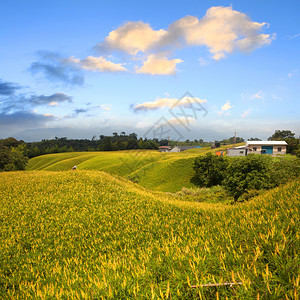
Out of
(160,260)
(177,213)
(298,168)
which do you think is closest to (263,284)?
(160,260)

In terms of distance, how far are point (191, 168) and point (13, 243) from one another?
47.2m

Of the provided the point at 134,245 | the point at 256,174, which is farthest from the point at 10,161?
the point at 256,174

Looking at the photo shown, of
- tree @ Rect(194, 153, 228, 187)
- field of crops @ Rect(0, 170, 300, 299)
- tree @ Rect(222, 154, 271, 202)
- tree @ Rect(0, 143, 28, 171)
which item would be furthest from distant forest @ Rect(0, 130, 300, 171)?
field of crops @ Rect(0, 170, 300, 299)

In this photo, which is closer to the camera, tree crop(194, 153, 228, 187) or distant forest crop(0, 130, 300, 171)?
tree crop(194, 153, 228, 187)

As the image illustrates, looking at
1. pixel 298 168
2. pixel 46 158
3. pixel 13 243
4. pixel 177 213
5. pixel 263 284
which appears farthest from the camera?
pixel 46 158

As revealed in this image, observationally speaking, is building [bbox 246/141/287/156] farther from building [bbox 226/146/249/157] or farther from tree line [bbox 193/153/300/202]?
tree line [bbox 193/153/300/202]

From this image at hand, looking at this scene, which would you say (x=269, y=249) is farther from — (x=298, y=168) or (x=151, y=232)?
(x=298, y=168)

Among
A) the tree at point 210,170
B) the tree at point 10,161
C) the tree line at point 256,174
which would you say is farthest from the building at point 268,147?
the tree at point 10,161

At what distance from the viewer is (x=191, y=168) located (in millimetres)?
52344

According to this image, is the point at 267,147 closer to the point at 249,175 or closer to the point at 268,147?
the point at 268,147

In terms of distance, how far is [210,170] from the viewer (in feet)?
151

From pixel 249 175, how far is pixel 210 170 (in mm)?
18471

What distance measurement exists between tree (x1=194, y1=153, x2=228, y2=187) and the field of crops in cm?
3224

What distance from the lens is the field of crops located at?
3.30m
